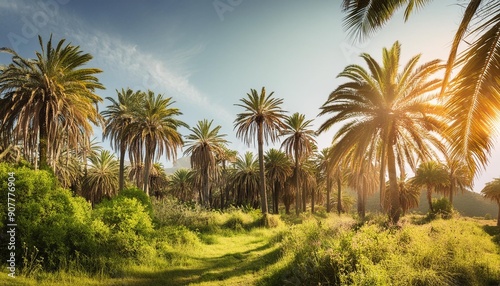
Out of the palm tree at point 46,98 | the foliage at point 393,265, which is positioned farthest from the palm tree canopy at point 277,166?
the foliage at point 393,265

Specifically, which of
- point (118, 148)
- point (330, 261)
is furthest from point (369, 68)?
point (118, 148)

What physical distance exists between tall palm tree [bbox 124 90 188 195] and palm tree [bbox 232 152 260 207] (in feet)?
50.2

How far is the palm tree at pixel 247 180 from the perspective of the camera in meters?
39.0

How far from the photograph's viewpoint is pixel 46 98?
44.3ft

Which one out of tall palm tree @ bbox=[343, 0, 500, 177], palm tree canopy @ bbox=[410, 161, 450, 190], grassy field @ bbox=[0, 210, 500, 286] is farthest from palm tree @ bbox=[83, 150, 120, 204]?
palm tree canopy @ bbox=[410, 161, 450, 190]

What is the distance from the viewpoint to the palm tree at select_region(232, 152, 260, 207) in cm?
3903

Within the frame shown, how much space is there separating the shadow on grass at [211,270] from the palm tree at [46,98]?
25.5 ft

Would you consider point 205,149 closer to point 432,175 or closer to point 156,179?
point 156,179

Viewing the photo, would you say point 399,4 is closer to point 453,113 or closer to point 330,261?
point 453,113

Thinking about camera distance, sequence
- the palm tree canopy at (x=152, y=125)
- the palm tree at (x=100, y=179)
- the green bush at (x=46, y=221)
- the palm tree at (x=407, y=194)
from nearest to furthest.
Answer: the green bush at (x=46, y=221)
the palm tree canopy at (x=152, y=125)
the palm tree at (x=100, y=179)
the palm tree at (x=407, y=194)

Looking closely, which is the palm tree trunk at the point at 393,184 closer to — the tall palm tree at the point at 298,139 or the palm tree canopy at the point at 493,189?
the tall palm tree at the point at 298,139

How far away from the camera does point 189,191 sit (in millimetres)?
58000

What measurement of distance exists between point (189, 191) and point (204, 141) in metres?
28.6

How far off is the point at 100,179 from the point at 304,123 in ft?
93.3
